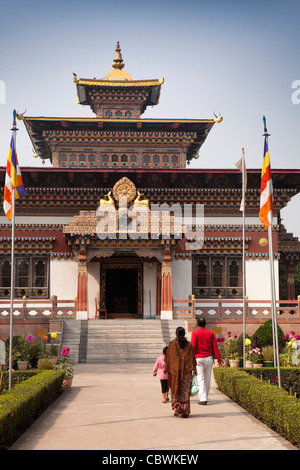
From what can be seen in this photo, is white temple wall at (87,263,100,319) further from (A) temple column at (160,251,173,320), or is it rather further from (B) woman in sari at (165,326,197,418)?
(B) woman in sari at (165,326,197,418)

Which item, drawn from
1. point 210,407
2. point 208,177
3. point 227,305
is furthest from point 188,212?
point 210,407

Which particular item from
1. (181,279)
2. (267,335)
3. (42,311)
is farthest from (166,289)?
(267,335)

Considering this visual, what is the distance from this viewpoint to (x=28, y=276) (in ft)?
95.1

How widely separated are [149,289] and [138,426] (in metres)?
18.5

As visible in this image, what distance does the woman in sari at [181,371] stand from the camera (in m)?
11.6

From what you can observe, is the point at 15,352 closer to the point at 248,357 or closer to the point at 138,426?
the point at 248,357

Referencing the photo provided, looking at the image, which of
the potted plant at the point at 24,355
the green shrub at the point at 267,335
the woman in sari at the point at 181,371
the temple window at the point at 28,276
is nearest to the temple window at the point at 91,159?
the temple window at the point at 28,276

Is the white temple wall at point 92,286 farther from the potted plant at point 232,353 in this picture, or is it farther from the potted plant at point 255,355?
the potted plant at point 255,355

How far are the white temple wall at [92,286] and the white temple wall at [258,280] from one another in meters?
6.74

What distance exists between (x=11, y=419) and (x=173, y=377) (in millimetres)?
3329

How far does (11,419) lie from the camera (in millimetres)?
9367

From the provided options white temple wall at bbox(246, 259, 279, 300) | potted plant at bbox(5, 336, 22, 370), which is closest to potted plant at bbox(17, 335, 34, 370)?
potted plant at bbox(5, 336, 22, 370)

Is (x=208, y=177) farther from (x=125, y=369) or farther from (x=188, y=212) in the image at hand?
(x=125, y=369)

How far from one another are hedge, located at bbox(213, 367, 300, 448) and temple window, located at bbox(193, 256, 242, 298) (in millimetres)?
14355
